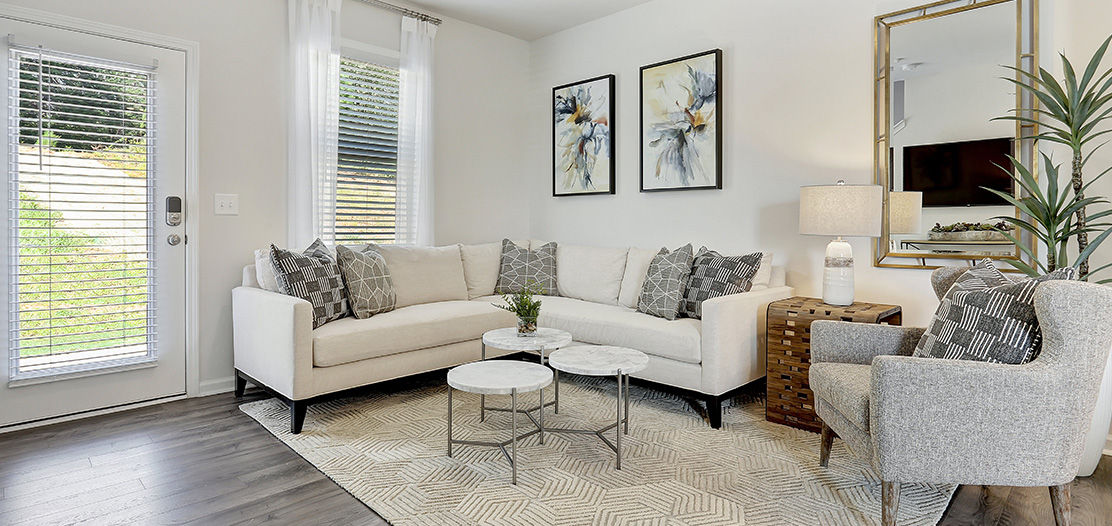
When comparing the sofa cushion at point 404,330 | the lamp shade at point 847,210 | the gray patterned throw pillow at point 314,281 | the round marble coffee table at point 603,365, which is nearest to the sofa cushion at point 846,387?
the round marble coffee table at point 603,365

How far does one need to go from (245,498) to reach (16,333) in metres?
1.69

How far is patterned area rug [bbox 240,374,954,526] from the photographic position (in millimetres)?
2066

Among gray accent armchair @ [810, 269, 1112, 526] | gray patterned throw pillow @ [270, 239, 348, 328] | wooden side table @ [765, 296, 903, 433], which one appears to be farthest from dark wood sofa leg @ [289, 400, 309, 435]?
gray accent armchair @ [810, 269, 1112, 526]

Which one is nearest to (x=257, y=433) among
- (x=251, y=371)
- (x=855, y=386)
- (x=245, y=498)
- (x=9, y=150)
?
(x=251, y=371)

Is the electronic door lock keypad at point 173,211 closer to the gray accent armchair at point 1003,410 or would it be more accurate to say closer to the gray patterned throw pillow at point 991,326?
the gray accent armchair at point 1003,410

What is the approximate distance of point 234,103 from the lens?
3.55 meters

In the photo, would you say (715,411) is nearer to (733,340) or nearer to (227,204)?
(733,340)

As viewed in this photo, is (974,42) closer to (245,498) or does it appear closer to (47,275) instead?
(245,498)

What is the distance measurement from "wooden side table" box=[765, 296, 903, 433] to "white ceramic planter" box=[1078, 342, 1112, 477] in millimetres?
792

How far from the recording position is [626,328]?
3330mm

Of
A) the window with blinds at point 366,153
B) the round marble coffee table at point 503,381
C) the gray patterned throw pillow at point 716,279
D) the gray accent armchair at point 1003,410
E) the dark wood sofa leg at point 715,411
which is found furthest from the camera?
the window with blinds at point 366,153

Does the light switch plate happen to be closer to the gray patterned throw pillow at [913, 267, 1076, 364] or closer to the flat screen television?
the gray patterned throw pillow at [913, 267, 1076, 364]

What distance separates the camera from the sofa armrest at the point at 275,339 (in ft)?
9.30

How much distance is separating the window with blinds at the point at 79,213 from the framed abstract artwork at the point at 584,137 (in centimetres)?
277
